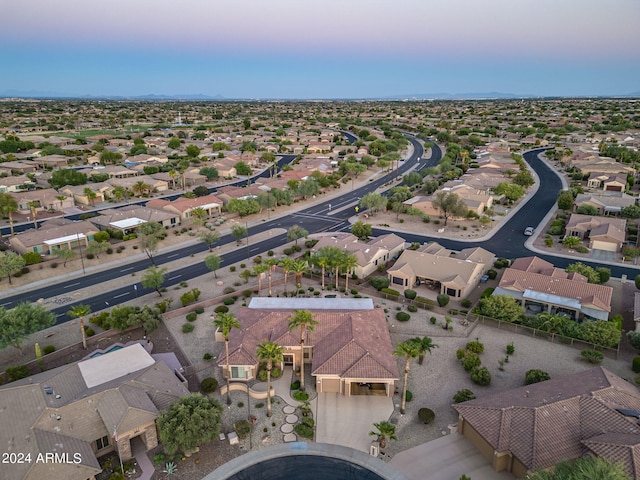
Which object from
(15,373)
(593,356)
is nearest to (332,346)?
(593,356)

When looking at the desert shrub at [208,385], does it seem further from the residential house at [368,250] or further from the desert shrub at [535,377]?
the residential house at [368,250]

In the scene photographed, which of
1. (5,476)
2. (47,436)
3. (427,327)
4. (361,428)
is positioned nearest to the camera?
(5,476)

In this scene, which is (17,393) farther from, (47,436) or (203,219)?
(203,219)

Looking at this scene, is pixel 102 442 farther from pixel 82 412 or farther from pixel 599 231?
pixel 599 231

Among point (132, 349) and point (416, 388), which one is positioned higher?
point (132, 349)

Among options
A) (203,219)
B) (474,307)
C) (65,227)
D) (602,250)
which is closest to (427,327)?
(474,307)

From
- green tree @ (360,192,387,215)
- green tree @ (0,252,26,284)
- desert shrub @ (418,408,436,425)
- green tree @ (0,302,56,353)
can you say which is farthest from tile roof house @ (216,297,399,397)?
green tree @ (360,192,387,215)
